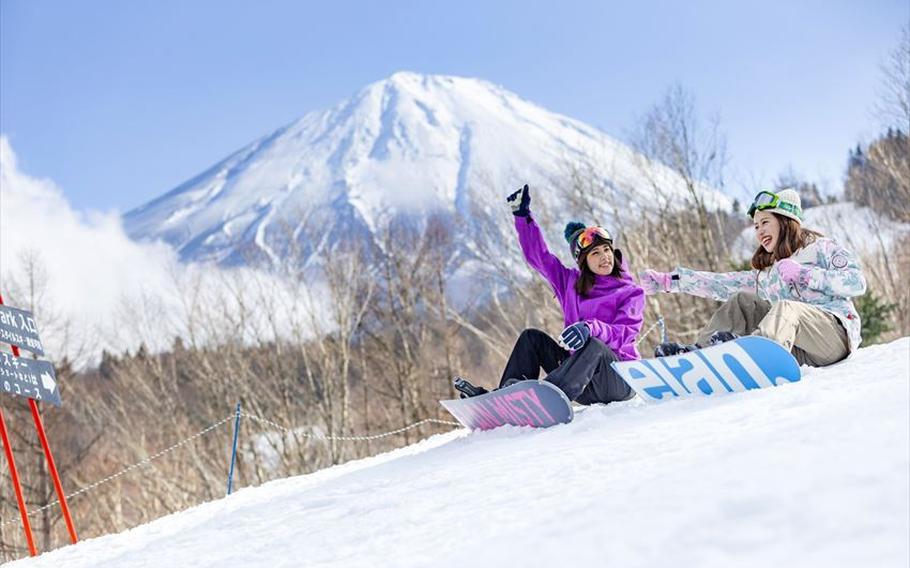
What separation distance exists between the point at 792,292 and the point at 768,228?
340 mm

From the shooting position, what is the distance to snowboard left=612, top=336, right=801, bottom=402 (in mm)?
3275

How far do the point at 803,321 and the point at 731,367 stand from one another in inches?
17.2

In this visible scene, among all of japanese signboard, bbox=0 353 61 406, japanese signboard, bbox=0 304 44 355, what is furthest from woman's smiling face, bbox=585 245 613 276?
japanese signboard, bbox=0 304 44 355

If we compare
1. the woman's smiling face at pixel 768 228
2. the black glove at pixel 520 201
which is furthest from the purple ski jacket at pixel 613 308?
the woman's smiling face at pixel 768 228

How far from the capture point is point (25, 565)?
356cm

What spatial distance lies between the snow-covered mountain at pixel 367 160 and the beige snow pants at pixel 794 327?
2291 inches

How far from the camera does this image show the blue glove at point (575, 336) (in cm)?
374

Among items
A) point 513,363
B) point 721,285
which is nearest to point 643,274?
point 721,285

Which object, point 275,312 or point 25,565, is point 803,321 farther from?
point 275,312

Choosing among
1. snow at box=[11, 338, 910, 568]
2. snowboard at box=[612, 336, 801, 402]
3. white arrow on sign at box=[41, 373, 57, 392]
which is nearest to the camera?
snow at box=[11, 338, 910, 568]

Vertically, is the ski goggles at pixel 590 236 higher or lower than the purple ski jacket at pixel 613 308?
higher

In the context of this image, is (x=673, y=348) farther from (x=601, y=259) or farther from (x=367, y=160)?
(x=367, y=160)

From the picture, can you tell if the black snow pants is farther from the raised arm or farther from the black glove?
the black glove

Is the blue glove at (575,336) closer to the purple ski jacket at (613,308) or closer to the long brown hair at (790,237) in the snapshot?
the purple ski jacket at (613,308)
